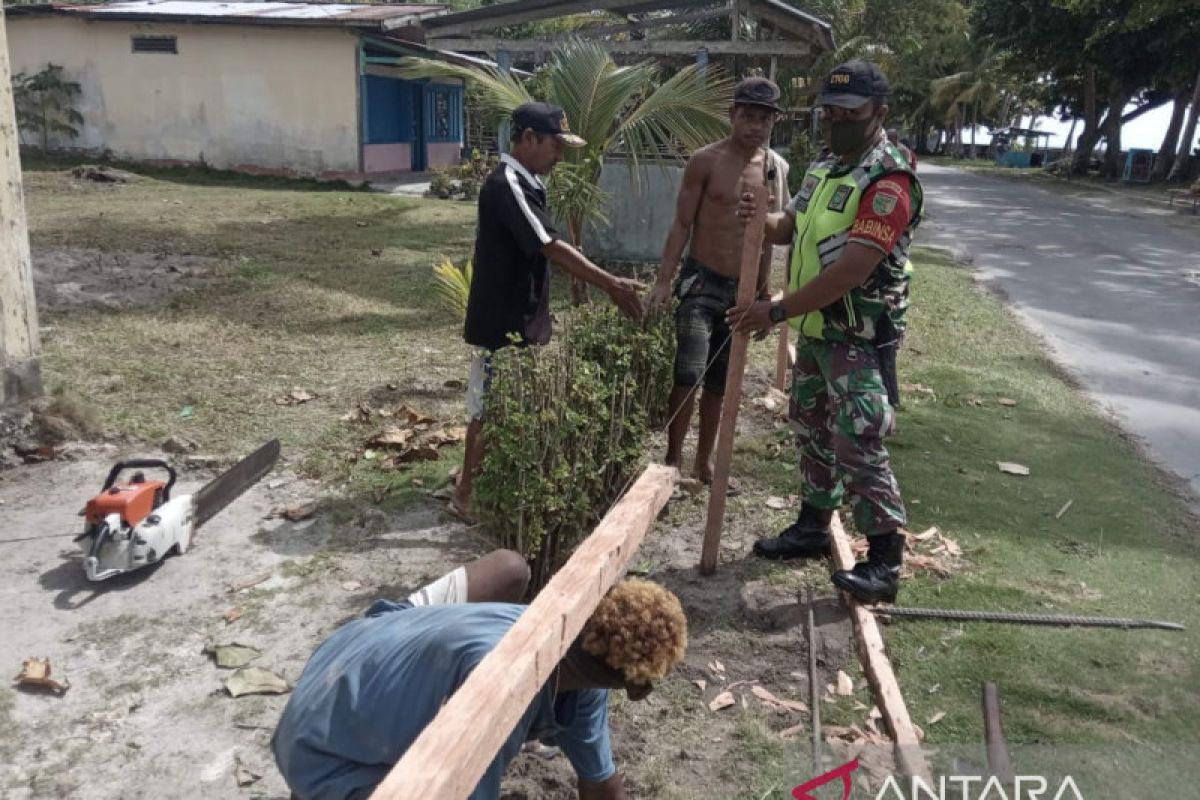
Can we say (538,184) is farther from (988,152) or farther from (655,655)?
(988,152)

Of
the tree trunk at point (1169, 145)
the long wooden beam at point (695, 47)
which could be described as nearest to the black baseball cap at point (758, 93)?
the long wooden beam at point (695, 47)

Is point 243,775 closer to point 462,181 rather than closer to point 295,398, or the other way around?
point 295,398

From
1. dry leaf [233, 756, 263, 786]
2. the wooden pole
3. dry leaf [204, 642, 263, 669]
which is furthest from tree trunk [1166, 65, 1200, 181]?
dry leaf [233, 756, 263, 786]

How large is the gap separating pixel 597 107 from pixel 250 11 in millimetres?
15091

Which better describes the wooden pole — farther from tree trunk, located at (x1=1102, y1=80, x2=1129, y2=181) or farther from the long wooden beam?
tree trunk, located at (x1=1102, y1=80, x2=1129, y2=181)

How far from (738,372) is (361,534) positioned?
6.19 ft

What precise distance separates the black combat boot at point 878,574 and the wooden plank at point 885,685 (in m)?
0.08

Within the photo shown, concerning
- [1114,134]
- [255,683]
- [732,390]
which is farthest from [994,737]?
[1114,134]

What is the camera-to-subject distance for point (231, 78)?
19.8 m

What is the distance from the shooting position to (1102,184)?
32219 mm

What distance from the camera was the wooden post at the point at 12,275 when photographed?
16.9ft

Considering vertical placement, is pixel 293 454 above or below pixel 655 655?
below

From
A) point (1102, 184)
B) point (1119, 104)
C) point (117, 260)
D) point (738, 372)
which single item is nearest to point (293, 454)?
point (738, 372)

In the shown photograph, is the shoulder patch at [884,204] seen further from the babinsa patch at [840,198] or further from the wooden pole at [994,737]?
the wooden pole at [994,737]
